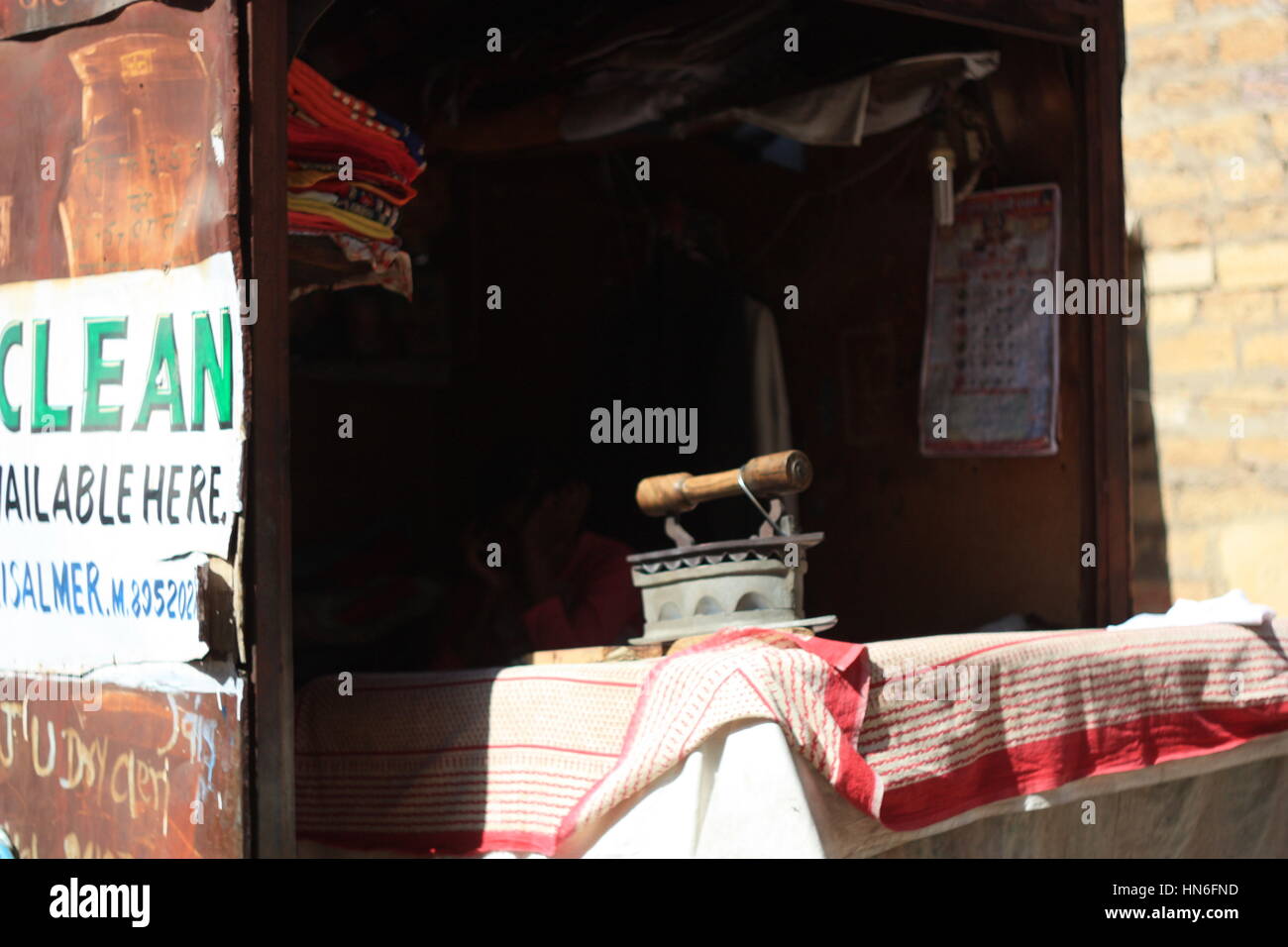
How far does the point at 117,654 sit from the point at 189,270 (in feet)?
2.76

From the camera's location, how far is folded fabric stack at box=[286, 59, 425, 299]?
3463mm

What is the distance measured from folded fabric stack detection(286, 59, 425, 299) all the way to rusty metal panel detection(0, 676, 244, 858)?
1.07 metres

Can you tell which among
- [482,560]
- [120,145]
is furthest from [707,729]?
[482,560]

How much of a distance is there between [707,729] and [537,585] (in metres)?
1.86

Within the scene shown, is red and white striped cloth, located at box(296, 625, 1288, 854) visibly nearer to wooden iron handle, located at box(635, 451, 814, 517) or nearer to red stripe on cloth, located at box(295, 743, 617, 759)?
red stripe on cloth, located at box(295, 743, 617, 759)

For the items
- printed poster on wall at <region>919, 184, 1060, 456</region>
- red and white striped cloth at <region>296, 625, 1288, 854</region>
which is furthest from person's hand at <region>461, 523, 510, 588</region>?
printed poster on wall at <region>919, 184, 1060, 456</region>

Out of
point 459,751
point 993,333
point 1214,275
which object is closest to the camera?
point 459,751

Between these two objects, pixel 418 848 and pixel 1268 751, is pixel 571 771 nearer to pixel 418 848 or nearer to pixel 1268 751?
pixel 418 848

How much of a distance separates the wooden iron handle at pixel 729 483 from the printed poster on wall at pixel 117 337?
1204 mm

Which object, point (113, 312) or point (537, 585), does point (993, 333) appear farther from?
point (113, 312)

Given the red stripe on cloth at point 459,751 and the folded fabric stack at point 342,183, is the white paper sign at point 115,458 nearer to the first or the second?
the folded fabric stack at point 342,183

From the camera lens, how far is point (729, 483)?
3736 mm

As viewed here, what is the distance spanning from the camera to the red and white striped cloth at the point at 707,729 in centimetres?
304

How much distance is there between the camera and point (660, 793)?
3027mm
